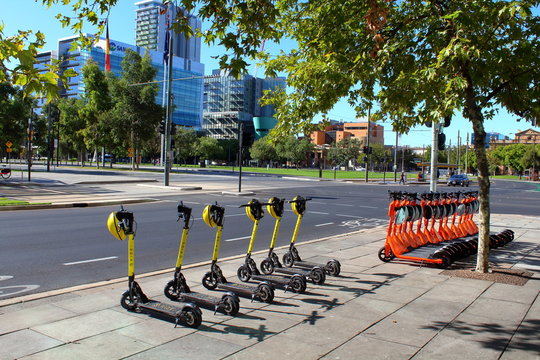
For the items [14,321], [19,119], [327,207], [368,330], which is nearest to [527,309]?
[368,330]

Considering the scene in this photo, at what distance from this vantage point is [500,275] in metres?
7.53

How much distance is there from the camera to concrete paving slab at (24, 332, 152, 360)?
3951mm

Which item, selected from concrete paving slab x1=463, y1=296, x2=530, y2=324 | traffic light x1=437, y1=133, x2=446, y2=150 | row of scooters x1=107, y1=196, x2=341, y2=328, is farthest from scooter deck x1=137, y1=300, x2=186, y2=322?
traffic light x1=437, y1=133, x2=446, y2=150

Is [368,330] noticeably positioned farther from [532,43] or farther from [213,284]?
[532,43]

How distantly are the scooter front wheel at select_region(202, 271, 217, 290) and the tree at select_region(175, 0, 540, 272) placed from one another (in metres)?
2.80

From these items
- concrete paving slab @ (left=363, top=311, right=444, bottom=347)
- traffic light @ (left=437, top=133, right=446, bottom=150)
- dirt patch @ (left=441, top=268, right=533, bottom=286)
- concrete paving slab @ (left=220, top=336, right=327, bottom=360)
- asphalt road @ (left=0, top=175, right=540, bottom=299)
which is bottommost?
asphalt road @ (left=0, top=175, right=540, bottom=299)

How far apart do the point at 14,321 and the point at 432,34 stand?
8.06 meters

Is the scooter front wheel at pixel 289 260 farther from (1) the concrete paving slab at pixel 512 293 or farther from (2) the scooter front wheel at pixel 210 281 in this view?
(1) the concrete paving slab at pixel 512 293

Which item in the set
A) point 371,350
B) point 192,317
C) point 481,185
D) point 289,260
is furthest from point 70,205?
point 371,350

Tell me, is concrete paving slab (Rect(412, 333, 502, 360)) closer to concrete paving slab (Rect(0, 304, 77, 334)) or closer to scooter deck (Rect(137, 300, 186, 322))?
scooter deck (Rect(137, 300, 186, 322))

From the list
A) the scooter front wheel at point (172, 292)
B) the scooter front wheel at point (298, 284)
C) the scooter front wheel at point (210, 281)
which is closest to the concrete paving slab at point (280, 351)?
the scooter front wheel at point (172, 292)

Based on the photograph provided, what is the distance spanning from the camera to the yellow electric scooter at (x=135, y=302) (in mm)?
Result: 4738

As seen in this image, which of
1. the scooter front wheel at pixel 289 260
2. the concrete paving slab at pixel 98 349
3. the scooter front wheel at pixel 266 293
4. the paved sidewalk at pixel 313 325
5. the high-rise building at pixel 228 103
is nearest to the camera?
the concrete paving slab at pixel 98 349

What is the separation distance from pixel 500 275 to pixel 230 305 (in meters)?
4.89
